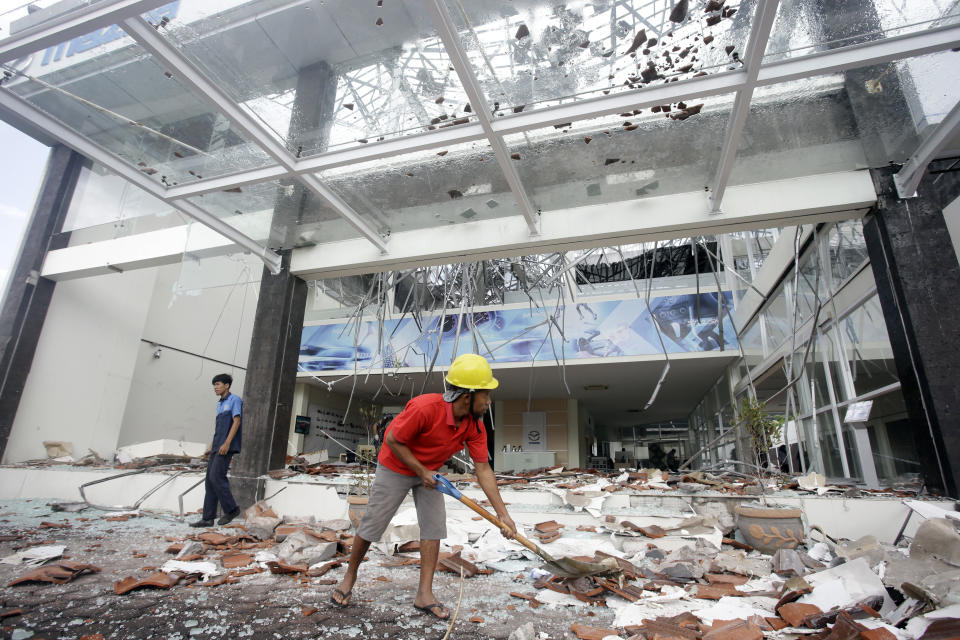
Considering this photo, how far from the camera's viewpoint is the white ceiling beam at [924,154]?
354 centimetres

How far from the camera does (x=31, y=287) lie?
759 cm

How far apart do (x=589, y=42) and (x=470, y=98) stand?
85cm

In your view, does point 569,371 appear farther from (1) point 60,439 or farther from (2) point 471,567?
(1) point 60,439

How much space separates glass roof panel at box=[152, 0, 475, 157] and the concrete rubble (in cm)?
322

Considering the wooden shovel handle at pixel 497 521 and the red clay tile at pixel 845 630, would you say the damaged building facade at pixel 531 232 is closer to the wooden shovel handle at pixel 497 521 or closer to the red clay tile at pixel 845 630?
the red clay tile at pixel 845 630

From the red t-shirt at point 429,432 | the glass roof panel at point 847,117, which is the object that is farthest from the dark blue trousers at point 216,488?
the glass roof panel at point 847,117

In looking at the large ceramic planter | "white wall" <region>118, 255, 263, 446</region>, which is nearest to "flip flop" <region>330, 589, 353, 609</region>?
the large ceramic planter

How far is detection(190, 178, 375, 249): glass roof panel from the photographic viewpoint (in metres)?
4.78

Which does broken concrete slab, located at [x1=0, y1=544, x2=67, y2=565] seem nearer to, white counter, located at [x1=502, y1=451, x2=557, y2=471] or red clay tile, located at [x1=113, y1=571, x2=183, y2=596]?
red clay tile, located at [x1=113, y1=571, x2=183, y2=596]

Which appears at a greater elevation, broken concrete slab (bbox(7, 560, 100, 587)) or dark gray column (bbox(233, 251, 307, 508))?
dark gray column (bbox(233, 251, 307, 508))

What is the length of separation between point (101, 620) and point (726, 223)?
17.4 ft

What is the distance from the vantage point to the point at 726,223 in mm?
4684

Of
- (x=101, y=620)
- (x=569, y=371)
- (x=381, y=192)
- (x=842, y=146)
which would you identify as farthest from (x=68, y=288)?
(x=842, y=146)

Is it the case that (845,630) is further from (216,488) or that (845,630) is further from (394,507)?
(216,488)
